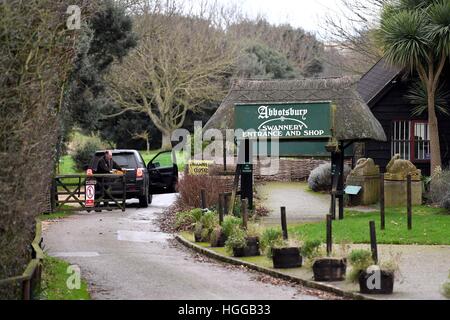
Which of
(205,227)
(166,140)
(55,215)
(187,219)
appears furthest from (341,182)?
(166,140)

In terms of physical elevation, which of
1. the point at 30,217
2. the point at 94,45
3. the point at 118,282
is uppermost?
the point at 94,45

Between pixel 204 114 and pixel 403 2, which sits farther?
pixel 204 114

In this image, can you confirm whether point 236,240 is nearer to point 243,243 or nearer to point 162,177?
point 243,243

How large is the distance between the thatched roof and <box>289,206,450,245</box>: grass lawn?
86.3 inches

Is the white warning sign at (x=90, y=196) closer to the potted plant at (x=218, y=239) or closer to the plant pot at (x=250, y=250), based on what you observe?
the potted plant at (x=218, y=239)

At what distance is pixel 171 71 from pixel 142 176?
81.1 feet

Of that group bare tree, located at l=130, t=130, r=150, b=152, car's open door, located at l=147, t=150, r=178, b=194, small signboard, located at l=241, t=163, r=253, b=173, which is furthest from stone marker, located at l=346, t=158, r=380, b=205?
bare tree, located at l=130, t=130, r=150, b=152

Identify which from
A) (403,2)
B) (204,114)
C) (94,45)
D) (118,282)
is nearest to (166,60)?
(204,114)

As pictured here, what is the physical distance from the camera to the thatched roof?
2208 centimetres

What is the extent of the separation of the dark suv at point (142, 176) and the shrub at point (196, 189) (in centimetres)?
203

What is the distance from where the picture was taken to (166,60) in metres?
49.1

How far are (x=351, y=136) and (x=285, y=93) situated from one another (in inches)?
83.1
